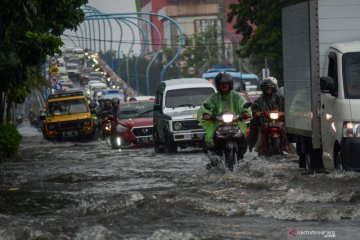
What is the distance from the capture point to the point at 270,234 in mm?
10336

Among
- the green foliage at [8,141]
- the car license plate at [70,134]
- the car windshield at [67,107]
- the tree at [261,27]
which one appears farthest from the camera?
the tree at [261,27]

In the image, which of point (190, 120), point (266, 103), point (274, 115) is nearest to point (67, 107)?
point (190, 120)

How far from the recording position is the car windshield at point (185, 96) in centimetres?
2989

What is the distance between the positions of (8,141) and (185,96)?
4.42m

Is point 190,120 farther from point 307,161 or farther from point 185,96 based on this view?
point 307,161

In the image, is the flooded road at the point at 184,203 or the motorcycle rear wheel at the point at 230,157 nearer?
the flooded road at the point at 184,203

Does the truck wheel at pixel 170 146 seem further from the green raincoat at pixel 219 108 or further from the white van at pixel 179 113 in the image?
the green raincoat at pixel 219 108

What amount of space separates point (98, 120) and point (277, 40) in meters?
8.18

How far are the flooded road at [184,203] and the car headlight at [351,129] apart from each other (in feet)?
1.89

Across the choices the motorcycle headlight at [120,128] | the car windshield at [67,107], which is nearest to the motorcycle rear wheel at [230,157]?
the motorcycle headlight at [120,128]

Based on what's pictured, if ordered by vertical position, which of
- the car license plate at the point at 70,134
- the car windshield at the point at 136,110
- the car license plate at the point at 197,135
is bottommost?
the car license plate at the point at 70,134

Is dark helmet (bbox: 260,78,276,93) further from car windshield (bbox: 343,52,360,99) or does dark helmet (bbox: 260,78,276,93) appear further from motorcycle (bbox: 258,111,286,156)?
car windshield (bbox: 343,52,360,99)

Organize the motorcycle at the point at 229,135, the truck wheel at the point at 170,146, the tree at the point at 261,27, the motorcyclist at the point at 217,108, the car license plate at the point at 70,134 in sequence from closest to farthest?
1. the motorcycle at the point at 229,135
2. the motorcyclist at the point at 217,108
3. the truck wheel at the point at 170,146
4. the car license plate at the point at 70,134
5. the tree at the point at 261,27

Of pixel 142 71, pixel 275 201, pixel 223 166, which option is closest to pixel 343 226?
pixel 275 201
